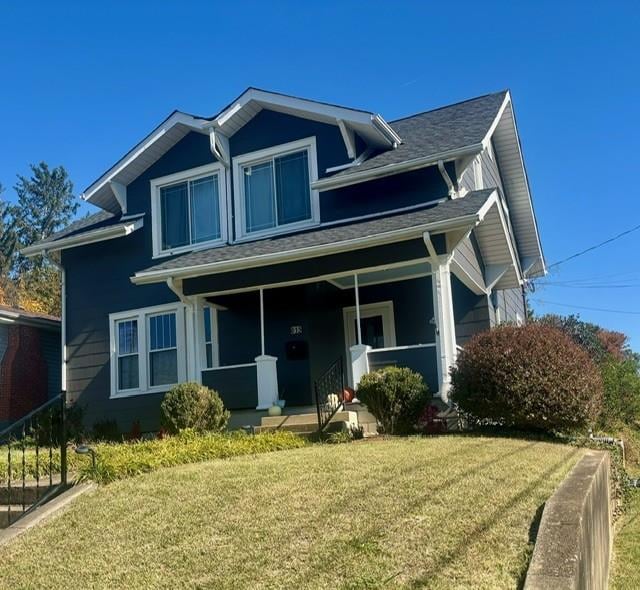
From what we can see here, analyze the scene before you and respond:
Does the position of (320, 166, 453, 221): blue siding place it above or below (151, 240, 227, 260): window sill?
above

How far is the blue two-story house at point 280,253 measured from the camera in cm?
1238

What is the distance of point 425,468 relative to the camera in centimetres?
712

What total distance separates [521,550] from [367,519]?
1277mm

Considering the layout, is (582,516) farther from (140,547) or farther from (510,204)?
(510,204)

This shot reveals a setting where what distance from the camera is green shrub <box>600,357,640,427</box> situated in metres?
13.1

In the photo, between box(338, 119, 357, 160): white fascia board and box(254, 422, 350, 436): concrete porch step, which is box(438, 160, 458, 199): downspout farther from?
box(254, 422, 350, 436): concrete porch step

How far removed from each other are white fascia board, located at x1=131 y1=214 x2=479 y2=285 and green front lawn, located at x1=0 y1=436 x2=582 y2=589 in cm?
434

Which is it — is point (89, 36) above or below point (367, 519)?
above

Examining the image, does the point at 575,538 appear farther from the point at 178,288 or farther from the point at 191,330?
the point at 178,288

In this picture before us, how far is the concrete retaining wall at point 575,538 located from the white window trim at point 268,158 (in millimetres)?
8204

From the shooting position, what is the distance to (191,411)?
11.6 meters

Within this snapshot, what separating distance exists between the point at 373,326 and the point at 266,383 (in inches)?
118

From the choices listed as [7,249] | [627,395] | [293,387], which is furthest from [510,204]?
[7,249]

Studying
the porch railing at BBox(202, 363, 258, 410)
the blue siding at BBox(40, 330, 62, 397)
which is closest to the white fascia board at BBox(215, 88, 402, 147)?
the porch railing at BBox(202, 363, 258, 410)
